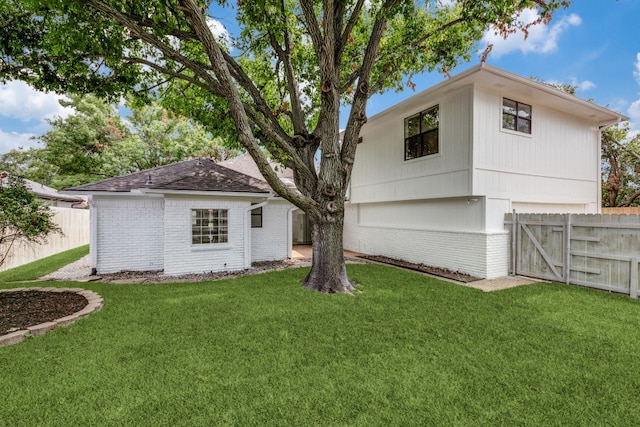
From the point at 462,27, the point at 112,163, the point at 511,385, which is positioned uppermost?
the point at 462,27

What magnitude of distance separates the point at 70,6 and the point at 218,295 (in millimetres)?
5744

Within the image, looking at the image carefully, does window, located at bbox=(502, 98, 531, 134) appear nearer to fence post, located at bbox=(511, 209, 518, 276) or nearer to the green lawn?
fence post, located at bbox=(511, 209, 518, 276)

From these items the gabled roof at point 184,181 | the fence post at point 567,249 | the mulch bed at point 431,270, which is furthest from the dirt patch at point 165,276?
the fence post at point 567,249

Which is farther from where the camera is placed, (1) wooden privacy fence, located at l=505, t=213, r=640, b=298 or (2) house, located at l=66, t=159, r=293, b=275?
(2) house, located at l=66, t=159, r=293, b=275

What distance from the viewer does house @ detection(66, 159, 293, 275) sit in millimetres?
8086

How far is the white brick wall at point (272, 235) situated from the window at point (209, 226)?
69.5 inches

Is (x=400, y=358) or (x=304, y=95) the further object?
(x=304, y=95)

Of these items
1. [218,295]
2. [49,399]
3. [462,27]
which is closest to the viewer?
[49,399]

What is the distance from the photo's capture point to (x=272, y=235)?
35.4 feet

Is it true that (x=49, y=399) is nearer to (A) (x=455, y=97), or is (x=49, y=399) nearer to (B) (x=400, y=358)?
(B) (x=400, y=358)

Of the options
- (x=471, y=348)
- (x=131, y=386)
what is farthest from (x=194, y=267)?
(x=471, y=348)

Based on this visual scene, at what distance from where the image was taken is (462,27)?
7676 mm

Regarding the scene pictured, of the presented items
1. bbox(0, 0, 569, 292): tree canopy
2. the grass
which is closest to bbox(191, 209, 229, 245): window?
bbox(0, 0, 569, 292): tree canopy

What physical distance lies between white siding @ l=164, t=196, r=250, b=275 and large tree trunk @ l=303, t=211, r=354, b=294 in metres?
3.08
